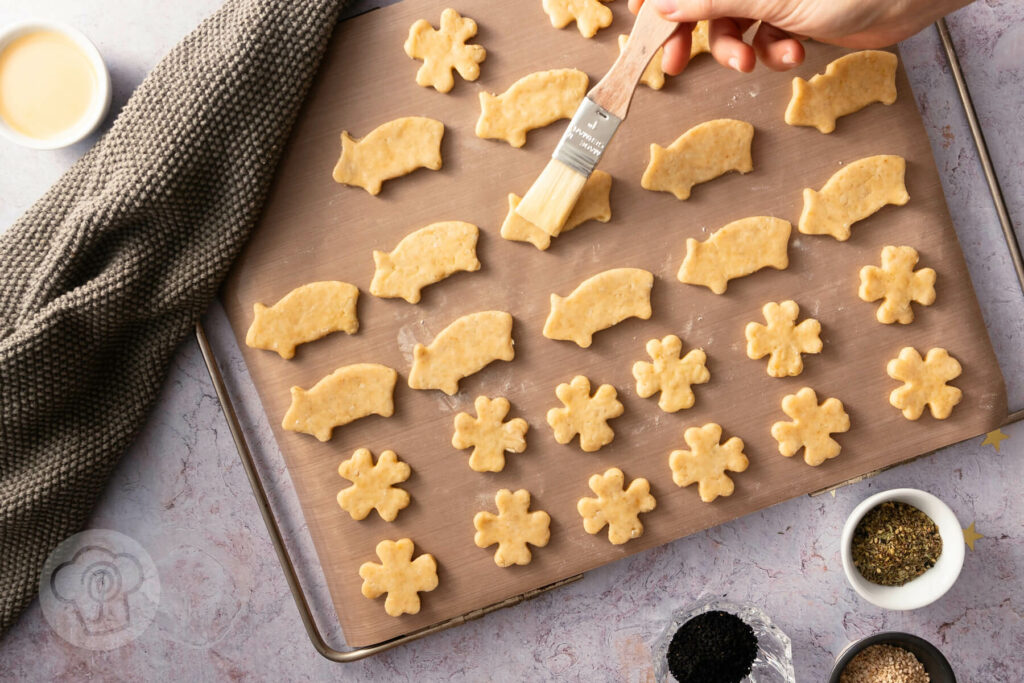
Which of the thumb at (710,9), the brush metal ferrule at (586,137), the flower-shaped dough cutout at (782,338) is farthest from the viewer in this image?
the flower-shaped dough cutout at (782,338)

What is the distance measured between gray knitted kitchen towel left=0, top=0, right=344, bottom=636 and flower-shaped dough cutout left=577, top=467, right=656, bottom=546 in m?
0.80

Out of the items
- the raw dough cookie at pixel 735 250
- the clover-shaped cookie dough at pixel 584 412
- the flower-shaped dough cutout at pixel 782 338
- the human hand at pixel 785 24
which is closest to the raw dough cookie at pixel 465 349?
the clover-shaped cookie dough at pixel 584 412

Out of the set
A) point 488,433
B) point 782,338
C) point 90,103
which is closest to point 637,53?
point 782,338

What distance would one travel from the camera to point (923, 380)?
1447 millimetres

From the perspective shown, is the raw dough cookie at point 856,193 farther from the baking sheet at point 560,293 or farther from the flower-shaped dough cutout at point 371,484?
the flower-shaped dough cutout at point 371,484

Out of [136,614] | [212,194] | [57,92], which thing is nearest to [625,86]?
[212,194]

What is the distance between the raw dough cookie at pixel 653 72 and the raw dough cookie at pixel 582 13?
0.14 ft

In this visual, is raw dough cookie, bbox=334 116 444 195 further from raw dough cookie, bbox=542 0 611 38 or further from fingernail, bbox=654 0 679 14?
fingernail, bbox=654 0 679 14

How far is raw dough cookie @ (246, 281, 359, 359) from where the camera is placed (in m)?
1.41

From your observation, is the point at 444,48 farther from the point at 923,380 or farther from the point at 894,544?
the point at 894,544

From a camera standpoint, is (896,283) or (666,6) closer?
Answer: (666,6)

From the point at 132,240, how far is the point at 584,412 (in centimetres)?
88

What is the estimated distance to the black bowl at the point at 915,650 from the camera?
142 cm

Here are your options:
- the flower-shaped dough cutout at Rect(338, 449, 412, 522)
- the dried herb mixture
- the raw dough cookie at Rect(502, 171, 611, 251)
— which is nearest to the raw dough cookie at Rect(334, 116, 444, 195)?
the raw dough cookie at Rect(502, 171, 611, 251)
